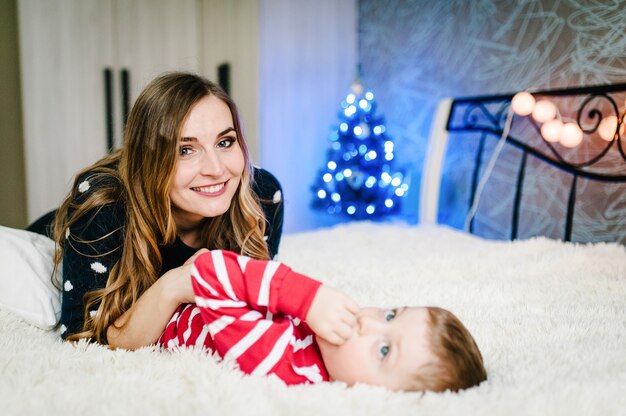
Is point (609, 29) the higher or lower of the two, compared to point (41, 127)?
higher

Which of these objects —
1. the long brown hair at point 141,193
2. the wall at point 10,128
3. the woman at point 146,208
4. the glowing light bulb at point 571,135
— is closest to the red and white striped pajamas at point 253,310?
the woman at point 146,208

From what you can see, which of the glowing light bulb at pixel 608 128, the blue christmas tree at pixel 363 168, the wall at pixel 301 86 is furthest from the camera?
the wall at pixel 301 86

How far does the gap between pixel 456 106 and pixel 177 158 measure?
8.02 feet

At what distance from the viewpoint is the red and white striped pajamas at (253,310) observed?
2.97 feet

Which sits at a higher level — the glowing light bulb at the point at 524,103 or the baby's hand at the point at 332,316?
the glowing light bulb at the point at 524,103

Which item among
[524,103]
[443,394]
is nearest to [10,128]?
[524,103]

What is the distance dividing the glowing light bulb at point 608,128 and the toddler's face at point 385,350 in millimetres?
1895

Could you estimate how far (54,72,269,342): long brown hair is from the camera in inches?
44.0

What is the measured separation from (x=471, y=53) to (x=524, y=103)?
77 centimetres

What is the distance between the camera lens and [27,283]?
1.26 metres

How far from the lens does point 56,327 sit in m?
1.25

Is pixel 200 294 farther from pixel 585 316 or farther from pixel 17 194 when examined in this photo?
pixel 17 194

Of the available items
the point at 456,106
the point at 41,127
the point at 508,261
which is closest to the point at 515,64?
the point at 456,106

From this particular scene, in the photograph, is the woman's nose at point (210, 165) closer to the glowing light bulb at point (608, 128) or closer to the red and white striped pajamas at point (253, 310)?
the red and white striped pajamas at point (253, 310)
